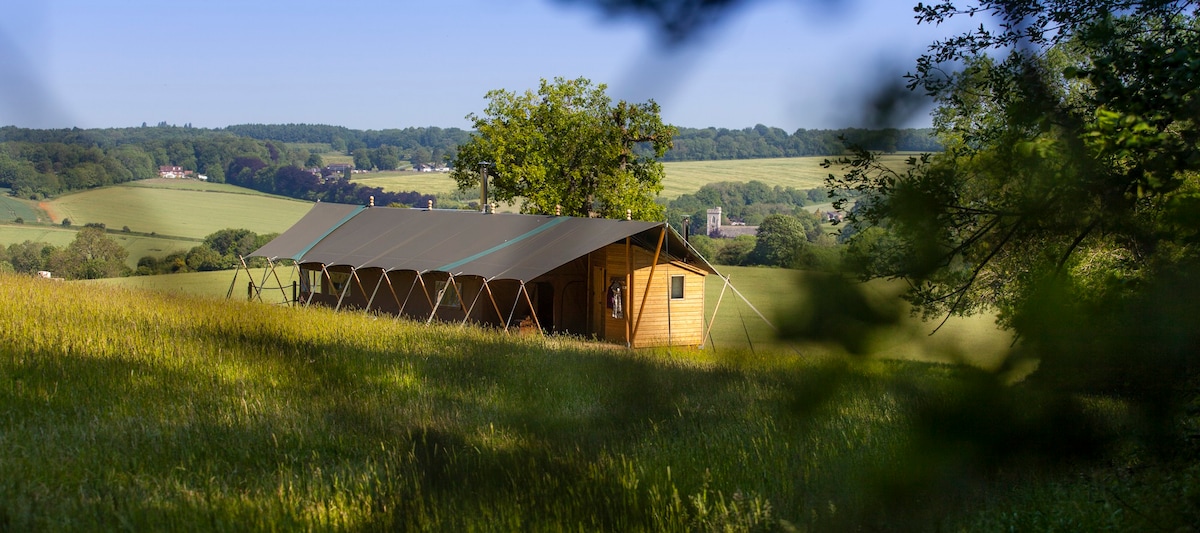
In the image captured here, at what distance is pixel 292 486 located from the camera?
3744 millimetres

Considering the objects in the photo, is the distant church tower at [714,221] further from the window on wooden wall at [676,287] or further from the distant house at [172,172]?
the window on wooden wall at [676,287]

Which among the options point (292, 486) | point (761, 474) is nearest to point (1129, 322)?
point (761, 474)

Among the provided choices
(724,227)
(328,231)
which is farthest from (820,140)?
(328,231)

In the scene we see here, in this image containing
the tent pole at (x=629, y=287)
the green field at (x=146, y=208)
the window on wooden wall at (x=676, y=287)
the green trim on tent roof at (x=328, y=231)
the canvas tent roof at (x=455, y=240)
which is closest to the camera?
the green field at (x=146, y=208)

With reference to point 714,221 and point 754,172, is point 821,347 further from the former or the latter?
point 714,221

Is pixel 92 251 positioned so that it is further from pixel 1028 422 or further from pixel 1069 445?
pixel 1069 445

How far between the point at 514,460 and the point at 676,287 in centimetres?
1913

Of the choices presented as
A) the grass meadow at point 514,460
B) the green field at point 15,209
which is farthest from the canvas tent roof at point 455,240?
the green field at point 15,209

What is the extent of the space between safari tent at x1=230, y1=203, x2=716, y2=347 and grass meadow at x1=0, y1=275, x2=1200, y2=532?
14296mm

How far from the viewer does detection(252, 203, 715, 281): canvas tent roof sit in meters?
19.6

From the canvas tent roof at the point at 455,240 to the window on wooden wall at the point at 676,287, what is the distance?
0.48 m

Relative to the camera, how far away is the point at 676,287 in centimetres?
2239

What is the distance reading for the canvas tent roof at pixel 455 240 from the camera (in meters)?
19.6

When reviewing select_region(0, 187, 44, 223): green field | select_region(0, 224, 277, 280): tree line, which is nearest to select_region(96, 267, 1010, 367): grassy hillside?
select_region(0, 224, 277, 280): tree line
